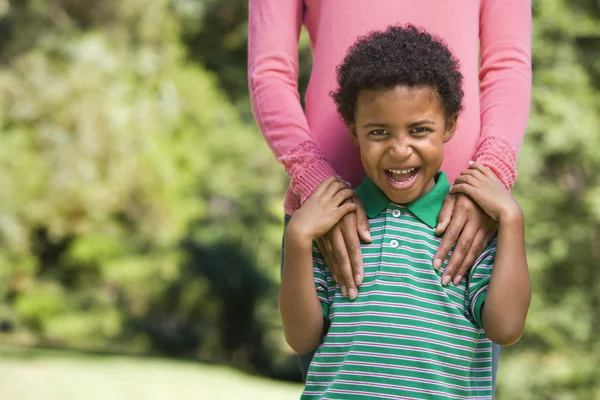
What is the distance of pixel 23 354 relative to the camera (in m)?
9.77

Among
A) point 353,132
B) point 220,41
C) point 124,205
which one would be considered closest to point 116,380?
point 124,205

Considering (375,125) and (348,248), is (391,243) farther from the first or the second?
(375,125)

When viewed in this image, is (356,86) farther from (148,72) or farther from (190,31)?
(190,31)

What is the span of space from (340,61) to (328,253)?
1.44 feet

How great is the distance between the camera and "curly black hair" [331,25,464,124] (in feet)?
4.74

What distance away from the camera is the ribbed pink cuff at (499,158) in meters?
1.52

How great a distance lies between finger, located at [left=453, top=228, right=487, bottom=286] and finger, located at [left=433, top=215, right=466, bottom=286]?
0.12 ft

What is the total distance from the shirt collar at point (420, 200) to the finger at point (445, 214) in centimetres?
1

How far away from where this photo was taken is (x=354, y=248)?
58.1 inches

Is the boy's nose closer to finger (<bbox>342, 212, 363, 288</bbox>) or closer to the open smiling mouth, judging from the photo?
the open smiling mouth

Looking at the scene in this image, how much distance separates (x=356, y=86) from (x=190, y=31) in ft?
45.5

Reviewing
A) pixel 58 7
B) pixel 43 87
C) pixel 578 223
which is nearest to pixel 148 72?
pixel 43 87

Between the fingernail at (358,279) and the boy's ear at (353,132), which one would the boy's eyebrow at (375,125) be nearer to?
the boy's ear at (353,132)

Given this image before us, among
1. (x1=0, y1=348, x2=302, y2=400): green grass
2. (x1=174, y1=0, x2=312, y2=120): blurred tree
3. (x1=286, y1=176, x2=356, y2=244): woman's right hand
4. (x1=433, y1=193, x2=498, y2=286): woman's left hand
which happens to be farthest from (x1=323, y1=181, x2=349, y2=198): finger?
(x1=174, y1=0, x2=312, y2=120): blurred tree
